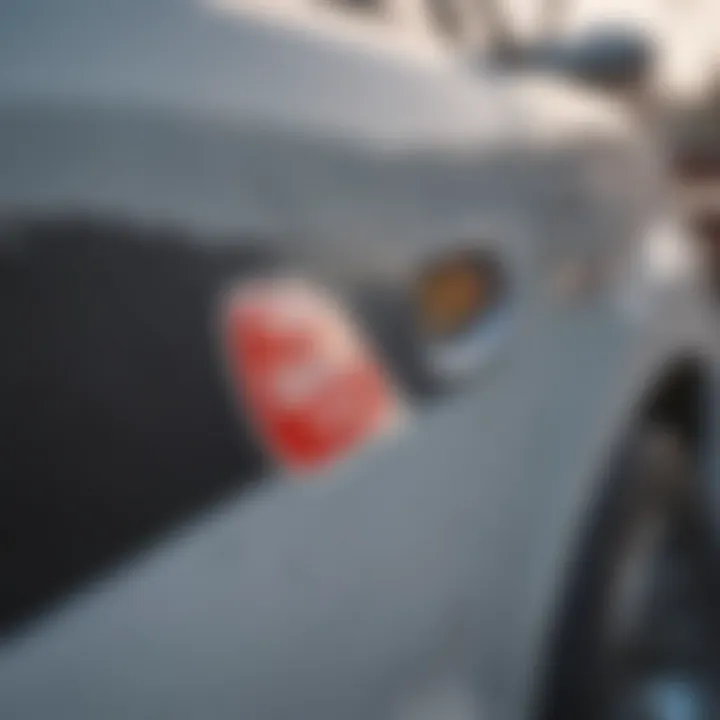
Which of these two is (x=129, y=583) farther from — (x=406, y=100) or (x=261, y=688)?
(x=406, y=100)

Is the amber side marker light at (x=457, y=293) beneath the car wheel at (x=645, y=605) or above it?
above

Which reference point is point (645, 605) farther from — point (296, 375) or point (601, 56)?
point (296, 375)

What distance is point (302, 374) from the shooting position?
1436mm

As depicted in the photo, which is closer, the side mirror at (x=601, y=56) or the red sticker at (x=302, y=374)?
the red sticker at (x=302, y=374)

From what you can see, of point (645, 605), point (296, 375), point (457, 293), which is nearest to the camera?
point (296, 375)

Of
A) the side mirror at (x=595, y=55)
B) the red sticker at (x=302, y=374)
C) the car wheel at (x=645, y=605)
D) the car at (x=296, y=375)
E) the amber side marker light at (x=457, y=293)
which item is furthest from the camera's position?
the side mirror at (x=595, y=55)

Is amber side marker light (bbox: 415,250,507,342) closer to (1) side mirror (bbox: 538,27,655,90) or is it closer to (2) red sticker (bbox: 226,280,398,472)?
(2) red sticker (bbox: 226,280,398,472)

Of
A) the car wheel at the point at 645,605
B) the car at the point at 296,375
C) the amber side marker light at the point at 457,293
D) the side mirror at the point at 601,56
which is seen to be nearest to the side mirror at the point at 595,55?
the side mirror at the point at 601,56

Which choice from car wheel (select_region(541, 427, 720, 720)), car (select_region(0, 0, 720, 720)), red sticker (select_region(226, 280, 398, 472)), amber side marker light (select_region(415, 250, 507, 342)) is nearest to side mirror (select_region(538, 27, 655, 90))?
car (select_region(0, 0, 720, 720))

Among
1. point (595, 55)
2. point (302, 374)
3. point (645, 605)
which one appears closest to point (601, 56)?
point (595, 55)

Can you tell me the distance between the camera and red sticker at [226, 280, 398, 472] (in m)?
1.37

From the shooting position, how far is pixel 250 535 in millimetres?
1384

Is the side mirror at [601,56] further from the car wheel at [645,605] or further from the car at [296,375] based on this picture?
the car wheel at [645,605]

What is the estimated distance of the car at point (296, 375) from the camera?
A: 123cm
